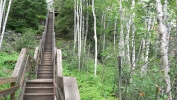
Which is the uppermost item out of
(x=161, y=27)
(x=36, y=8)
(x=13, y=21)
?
(x=36, y=8)

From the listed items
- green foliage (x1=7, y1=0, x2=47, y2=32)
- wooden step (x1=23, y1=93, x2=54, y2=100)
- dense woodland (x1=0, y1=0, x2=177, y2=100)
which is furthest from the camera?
green foliage (x1=7, y1=0, x2=47, y2=32)

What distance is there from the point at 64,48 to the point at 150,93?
11775 millimetres

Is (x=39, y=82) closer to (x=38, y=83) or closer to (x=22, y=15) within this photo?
(x=38, y=83)

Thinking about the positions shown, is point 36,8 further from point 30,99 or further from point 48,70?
point 30,99

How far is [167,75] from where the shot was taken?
323 centimetres

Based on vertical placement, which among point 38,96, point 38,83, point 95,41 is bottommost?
point 38,96

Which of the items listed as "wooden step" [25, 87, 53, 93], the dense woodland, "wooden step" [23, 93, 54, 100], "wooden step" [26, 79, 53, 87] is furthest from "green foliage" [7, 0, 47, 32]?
"wooden step" [23, 93, 54, 100]

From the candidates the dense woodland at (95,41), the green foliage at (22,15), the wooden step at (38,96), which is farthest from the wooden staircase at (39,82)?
the green foliage at (22,15)

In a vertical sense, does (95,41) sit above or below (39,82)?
above

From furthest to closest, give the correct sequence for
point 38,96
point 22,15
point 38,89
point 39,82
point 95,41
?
point 22,15, point 95,41, point 39,82, point 38,89, point 38,96

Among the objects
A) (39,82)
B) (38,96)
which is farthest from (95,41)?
(38,96)

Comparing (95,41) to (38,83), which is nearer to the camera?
(38,83)

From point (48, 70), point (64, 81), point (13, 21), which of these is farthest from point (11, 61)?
point (64, 81)

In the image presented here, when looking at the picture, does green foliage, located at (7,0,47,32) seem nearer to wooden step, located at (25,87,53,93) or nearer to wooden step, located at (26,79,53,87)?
wooden step, located at (26,79,53,87)
